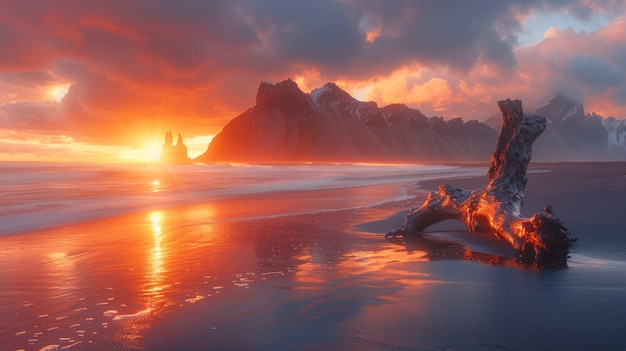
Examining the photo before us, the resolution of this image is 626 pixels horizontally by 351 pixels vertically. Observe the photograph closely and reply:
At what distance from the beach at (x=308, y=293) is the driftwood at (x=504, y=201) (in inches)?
14.1

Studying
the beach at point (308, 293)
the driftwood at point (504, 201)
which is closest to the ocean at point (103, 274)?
the beach at point (308, 293)

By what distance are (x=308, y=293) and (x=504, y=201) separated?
484 cm

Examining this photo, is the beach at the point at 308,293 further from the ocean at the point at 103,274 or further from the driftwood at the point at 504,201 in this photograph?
the driftwood at the point at 504,201

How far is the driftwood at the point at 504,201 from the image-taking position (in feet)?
24.2

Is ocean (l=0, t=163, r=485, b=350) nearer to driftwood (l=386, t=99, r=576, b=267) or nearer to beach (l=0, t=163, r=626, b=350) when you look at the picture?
beach (l=0, t=163, r=626, b=350)

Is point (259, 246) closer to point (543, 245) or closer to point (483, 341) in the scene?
point (543, 245)

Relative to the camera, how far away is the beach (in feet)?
13.5

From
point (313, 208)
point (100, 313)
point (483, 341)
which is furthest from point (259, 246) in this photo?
point (313, 208)

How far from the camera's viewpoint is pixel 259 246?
28.8ft

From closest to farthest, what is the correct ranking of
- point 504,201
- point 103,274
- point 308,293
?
point 308,293 → point 103,274 → point 504,201

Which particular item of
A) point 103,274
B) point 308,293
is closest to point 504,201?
point 308,293

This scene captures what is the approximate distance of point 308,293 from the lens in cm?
552

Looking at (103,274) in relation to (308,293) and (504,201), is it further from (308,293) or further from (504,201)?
(504,201)

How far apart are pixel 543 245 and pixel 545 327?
9.01 ft
